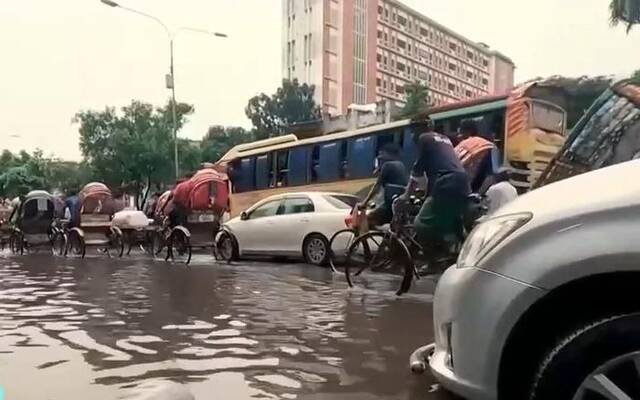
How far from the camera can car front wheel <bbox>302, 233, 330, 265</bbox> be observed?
1336cm

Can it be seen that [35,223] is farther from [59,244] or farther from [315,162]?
[315,162]

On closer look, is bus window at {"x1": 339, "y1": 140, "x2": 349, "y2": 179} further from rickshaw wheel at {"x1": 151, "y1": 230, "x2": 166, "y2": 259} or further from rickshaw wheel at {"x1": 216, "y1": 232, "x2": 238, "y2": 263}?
rickshaw wheel at {"x1": 151, "y1": 230, "x2": 166, "y2": 259}

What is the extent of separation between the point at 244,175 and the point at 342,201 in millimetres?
7422

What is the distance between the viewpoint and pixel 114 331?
622cm

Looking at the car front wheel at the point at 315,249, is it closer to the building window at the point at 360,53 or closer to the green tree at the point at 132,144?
the green tree at the point at 132,144

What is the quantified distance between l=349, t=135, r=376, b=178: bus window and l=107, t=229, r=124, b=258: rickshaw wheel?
18.9 feet

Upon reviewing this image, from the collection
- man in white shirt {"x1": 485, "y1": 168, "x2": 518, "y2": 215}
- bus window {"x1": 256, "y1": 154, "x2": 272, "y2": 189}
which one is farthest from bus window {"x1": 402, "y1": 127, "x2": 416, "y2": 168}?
bus window {"x1": 256, "y1": 154, "x2": 272, "y2": 189}

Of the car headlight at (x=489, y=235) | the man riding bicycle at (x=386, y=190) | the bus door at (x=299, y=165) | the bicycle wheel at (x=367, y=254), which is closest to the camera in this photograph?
the car headlight at (x=489, y=235)

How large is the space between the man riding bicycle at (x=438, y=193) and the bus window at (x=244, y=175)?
12.1 m

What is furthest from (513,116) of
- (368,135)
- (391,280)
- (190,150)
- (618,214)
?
(190,150)

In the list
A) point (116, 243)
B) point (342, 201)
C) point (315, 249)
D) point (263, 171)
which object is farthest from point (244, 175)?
point (315, 249)

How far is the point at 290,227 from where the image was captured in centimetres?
1393

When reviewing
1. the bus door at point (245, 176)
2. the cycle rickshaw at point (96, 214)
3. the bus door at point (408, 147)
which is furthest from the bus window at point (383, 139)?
the cycle rickshaw at point (96, 214)

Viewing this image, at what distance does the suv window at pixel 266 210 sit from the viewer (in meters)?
14.5
